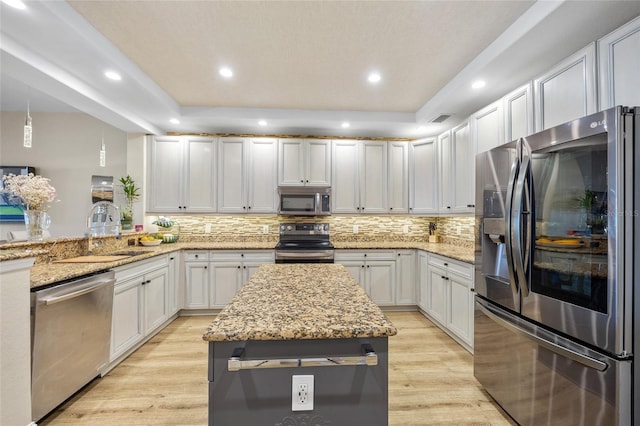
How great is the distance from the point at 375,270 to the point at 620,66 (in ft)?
9.86

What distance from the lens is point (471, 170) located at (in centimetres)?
313

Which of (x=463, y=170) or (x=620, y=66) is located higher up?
(x=620, y=66)

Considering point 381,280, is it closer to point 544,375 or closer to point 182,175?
point 544,375

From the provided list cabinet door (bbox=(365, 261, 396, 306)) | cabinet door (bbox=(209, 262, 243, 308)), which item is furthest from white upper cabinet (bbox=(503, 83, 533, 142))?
cabinet door (bbox=(209, 262, 243, 308))

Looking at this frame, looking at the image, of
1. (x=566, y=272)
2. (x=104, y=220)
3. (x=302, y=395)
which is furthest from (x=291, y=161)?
(x=302, y=395)

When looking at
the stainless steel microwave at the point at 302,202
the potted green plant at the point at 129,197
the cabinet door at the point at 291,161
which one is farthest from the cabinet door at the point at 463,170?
the potted green plant at the point at 129,197

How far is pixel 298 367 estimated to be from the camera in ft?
3.39

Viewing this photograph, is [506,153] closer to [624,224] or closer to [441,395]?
[624,224]

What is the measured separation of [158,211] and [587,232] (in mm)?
4474

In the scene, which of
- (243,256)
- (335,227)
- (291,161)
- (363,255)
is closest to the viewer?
(243,256)

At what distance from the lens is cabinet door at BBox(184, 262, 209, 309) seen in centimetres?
377

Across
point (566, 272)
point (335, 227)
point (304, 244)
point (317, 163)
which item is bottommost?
point (304, 244)

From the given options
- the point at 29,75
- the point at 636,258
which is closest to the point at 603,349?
the point at 636,258

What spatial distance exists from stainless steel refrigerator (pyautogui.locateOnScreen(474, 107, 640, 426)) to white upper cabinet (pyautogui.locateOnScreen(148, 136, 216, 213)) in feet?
11.5
